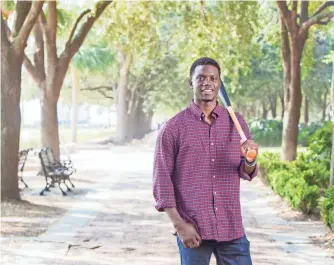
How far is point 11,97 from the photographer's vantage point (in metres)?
12.6

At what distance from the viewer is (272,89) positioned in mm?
45156

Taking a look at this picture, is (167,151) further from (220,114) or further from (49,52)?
(49,52)

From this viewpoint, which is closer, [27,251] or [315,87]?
[27,251]

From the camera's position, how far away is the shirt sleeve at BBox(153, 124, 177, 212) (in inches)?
146

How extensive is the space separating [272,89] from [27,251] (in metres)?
38.1

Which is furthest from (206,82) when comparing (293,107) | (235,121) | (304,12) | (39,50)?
(39,50)

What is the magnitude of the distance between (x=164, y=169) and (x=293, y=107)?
14.0m

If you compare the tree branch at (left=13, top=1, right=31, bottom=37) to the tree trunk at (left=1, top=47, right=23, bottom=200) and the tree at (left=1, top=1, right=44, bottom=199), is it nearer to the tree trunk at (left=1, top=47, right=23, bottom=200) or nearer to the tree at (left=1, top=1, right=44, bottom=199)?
the tree at (left=1, top=1, right=44, bottom=199)

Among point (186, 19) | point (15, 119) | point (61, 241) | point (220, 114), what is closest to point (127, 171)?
point (186, 19)

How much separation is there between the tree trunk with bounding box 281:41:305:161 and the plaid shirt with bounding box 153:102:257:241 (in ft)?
45.1

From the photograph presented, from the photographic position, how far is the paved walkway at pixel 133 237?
310 inches

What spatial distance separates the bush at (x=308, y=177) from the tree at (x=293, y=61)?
0.57m

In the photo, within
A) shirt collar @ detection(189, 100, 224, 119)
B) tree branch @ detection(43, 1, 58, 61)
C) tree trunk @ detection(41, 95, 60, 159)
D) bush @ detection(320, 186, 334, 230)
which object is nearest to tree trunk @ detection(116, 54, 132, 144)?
tree trunk @ detection(41, 95, 60, 159)

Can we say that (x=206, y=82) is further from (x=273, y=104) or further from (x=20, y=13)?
(x=273, y=104)
